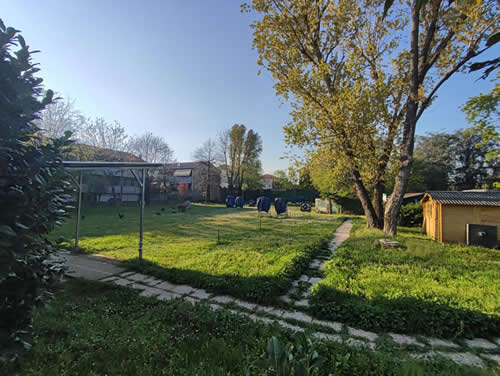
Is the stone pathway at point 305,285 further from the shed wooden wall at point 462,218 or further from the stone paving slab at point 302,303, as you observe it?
the shed wooden wall at point 462,218

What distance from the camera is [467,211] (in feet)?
25.9

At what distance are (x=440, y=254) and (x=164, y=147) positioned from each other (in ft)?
102

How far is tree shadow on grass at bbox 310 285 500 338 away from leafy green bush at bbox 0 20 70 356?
3.15 metres

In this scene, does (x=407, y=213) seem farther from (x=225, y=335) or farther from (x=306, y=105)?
(x=225, y=335)

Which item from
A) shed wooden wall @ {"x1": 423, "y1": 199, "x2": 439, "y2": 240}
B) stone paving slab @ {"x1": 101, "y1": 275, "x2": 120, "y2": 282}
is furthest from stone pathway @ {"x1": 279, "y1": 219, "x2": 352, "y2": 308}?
shed wooden wall @ {"x1": 423, "y1": 199, "x2": 439, "y2": 240}

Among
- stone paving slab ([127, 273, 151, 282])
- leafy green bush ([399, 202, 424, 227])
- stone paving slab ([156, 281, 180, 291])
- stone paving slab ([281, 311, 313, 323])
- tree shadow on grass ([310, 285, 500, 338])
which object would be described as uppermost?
leafy green bush ([399, 202, 424, 227])

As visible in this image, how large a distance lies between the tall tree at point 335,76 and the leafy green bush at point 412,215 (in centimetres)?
542

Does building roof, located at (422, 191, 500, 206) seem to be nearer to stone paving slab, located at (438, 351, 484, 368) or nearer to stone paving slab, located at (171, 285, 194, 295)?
stone paving slab, located at (438, 351, 484, 368)

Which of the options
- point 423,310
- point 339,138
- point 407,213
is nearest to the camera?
point 423,310

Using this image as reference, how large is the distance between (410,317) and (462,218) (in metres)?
7.39

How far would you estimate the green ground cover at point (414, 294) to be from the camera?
2.88 meters

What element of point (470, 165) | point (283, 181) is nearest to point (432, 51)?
point (283, 181)

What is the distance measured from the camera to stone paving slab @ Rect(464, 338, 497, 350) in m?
2.56

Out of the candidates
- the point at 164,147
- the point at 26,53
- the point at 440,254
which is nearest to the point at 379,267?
the point at 440,254
